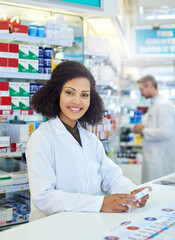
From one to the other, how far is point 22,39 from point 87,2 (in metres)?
0.82

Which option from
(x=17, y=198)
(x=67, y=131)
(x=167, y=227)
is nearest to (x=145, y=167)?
(x=17, y=198)

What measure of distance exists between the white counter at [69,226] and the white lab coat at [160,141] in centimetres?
296

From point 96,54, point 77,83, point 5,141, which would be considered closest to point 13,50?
point 5,141

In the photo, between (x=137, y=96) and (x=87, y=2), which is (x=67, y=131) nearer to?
(x=87, y=2)

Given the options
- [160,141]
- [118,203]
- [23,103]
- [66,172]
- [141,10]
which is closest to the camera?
[118,203]

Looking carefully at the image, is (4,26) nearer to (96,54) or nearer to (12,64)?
(12,64)

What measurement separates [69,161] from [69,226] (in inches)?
22.0

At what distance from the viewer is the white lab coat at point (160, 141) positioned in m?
4.83

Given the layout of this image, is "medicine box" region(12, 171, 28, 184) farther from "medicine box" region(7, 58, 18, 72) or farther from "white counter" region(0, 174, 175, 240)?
"white counter" region(0, 174, 175, 240)

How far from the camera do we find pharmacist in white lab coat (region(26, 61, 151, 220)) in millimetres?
1864

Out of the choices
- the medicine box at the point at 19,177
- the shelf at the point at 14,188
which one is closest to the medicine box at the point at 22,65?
the medicine box at the point at 19,177

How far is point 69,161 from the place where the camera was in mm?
2088

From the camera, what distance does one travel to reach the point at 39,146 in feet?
6.47

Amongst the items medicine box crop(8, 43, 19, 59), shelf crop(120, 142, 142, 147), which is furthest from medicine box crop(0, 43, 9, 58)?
shelf crop(120, 142, 142, 147)
